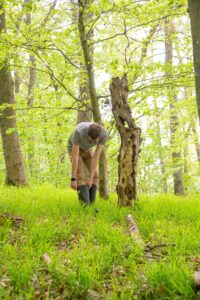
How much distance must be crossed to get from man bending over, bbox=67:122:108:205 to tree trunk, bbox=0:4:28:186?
2.77 metres

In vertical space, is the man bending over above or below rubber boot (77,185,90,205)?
above

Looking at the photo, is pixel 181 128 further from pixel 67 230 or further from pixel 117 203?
pixel 67 230

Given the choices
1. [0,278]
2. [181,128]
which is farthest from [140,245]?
[181,128]

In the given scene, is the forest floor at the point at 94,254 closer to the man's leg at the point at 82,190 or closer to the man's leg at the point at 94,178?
the man's leg at the point at 82,190

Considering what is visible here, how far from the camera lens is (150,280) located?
267cm

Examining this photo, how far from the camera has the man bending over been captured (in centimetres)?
535

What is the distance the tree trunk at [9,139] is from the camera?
8.22m

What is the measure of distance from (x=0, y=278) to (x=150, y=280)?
1.43m

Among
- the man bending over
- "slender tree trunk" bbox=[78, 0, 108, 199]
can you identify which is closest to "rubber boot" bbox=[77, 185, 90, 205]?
the man bending over

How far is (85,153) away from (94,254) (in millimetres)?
3060

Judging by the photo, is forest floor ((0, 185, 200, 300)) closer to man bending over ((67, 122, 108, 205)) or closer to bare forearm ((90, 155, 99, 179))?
man bending over ((67, 122, 108, 205))

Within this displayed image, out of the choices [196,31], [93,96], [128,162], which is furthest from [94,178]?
[196,31]

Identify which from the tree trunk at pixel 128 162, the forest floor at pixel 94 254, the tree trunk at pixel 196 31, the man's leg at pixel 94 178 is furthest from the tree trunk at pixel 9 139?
the tree trunk at pixel 196 31

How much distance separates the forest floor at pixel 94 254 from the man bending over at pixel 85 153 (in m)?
0.49
